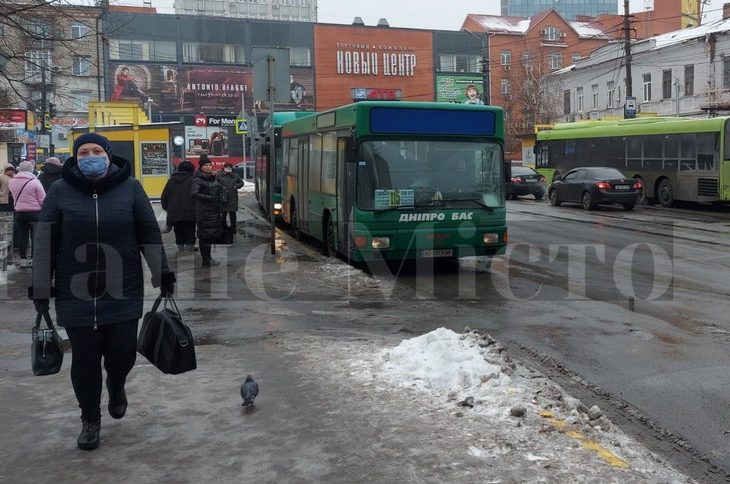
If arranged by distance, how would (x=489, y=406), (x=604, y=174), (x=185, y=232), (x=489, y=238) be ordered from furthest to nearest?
(x=604, y=174)
(x=185, y=232)
(x=489, y=238)
(x=489, y=406)

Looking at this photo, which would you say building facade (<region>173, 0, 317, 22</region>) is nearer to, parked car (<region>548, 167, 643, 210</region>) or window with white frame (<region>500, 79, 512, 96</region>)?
window with white frame (<region>500, 79, 512, 96</region>)

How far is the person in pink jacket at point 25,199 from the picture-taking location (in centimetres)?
1293

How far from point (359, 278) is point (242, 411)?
638 centimetres

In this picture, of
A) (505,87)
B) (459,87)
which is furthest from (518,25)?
(459,87)

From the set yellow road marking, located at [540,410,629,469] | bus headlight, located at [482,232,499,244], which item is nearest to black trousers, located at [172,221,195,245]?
bus headlight, located at [482,232,499,244]

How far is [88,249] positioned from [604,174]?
931 inches

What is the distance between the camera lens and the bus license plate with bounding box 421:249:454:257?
12148 mm

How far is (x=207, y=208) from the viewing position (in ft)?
42.5

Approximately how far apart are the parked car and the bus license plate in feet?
48.4

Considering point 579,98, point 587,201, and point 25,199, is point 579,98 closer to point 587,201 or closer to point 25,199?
point 587,201

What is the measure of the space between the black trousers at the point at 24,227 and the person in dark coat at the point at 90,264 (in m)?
9.14

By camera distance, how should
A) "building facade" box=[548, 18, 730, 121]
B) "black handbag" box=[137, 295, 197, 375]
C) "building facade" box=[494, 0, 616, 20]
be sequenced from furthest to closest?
"building facade" box=[494, 0, 616, 20] → "building facade" box=[548, 18, 730, 121] → "black handbag" box=[137, 295, 197, 375]

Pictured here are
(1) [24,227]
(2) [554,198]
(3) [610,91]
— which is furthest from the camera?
(3) [610,91]

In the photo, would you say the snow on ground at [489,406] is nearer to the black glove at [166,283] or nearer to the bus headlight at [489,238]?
the black glove at [166,283]
